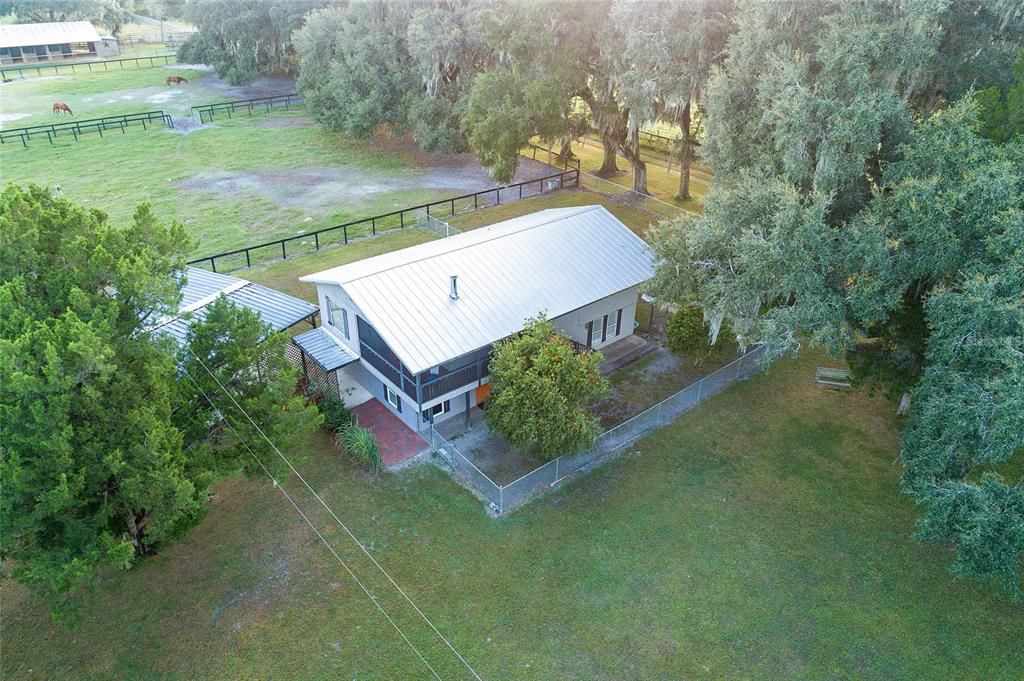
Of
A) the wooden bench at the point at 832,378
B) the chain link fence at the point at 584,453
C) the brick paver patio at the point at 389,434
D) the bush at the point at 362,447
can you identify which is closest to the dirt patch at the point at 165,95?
the brick paver patio at the point at 389,434

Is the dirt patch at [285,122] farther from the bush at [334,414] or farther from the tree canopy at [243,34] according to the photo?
the bush at [334,414]

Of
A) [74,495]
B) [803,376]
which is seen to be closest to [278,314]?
[74,495]

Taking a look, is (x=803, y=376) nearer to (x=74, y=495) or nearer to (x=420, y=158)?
(x=74, y=495)

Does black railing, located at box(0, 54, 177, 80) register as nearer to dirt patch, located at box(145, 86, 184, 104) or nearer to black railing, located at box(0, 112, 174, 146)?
dirt patch, located at box(145, 86, 184, 104)

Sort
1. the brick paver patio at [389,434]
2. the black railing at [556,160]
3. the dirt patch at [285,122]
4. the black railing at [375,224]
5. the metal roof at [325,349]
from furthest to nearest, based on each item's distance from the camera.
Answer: the dirt patch at [285,122]
the black railing at [556,160]
the black railing at [375,224]
the metal roof at [325,349]
the brick paver patio at [389,434]

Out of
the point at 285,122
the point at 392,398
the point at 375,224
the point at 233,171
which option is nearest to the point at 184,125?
the point at 285,122

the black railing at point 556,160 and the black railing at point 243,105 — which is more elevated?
the black railing at point 243,105

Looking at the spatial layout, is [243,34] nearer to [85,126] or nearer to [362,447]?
[85,126]

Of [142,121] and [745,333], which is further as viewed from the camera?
[142,121]
